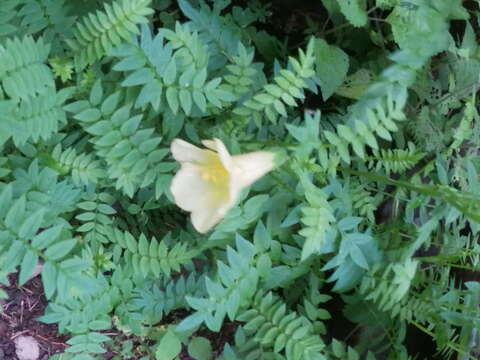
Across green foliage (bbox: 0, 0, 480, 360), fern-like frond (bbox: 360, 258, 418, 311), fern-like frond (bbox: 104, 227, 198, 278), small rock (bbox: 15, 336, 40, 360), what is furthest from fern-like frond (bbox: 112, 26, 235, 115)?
small rock (bbox: 15, 336, 40, 360)

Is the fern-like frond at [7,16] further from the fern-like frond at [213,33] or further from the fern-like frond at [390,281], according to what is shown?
the fern-like frond at [390,281]

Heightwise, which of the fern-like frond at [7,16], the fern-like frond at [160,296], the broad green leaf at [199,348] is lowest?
the broad green leaf at [199,348]

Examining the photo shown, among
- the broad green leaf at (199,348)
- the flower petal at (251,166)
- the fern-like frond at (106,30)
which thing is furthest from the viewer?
the broad green leaf at (199,348)

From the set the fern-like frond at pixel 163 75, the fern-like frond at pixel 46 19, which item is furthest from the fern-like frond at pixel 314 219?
the fern-like frond at pixel 46 19

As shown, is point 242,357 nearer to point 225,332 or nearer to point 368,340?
point 225,332

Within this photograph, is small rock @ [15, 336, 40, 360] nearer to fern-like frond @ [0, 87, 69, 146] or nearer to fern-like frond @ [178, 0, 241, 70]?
fern-like frond @ [0, 87, 69, 146]

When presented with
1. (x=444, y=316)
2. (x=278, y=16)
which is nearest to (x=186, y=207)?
(x=444, y=316)

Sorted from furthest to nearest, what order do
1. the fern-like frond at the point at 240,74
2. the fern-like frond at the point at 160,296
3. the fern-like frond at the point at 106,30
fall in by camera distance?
the fern-like frond at the point at 160,296
the fern-like frond at the point at 240,74
the fern-like frond at the point at 106,30
